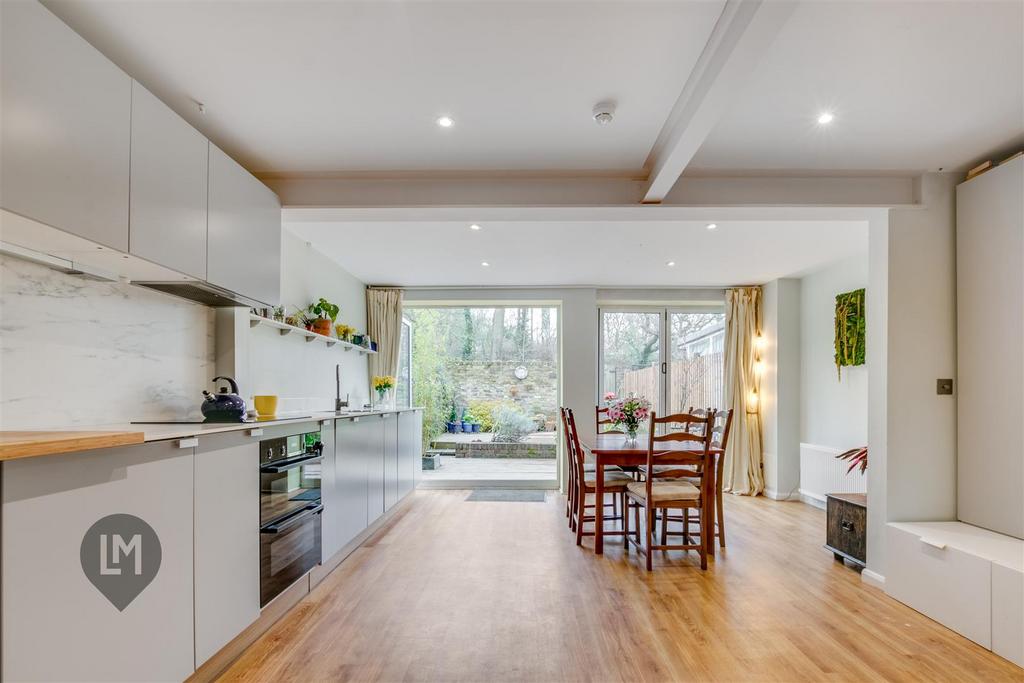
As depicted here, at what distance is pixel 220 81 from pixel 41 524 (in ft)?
5.92

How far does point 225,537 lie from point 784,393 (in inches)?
233

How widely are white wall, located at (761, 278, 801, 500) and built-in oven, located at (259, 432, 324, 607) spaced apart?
518 cm

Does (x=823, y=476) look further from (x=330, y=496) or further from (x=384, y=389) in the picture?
(x=330, y=496)

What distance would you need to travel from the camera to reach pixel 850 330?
515 centimetres

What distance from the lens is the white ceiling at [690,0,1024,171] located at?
185 centimetres

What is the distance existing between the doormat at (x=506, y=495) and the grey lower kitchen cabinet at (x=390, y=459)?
115cm

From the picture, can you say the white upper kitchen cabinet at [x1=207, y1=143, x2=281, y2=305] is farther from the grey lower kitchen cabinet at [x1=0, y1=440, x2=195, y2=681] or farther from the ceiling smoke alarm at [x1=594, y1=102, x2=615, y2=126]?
the ceiling smoke alarm at [x1=594, y1=102, x2=615, y2=126]

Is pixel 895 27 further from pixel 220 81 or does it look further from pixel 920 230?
pixel 220 81

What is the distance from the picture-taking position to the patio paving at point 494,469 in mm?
6777

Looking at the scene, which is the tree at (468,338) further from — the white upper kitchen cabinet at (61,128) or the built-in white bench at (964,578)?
the white upper kitchen cabinet at (61,128)

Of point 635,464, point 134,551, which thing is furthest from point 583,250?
point 134,551

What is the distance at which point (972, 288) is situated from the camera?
3037 millimetres

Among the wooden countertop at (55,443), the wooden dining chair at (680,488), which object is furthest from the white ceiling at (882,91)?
the wooden countertop at (55,443)

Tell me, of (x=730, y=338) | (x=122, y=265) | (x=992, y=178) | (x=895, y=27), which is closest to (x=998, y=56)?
(x=895, y=27)
